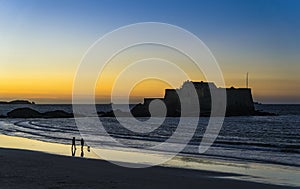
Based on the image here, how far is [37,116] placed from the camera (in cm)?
13138

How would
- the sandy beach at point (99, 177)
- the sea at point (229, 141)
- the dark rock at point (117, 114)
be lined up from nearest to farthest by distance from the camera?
the sandy beach at point (99, 177)
the sea at point (229, 141)
the dark rock at point (117, 114)

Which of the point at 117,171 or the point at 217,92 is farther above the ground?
the point at 217,92

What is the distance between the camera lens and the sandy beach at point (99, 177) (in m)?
16.6

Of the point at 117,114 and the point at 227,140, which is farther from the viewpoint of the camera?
the point at 117,114

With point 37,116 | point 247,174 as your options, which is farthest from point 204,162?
point 37,116

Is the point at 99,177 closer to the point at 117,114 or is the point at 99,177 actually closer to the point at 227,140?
the point at 227,140

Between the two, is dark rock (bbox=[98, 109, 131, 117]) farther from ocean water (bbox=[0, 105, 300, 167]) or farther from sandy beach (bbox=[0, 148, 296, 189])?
sandy beach (bbox=[0, 148, 296, 189])

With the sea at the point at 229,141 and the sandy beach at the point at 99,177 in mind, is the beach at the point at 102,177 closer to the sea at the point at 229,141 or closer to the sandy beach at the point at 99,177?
the sandy beach at the point at 99,177

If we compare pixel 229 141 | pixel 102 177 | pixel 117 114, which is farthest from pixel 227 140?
pixel 117 114

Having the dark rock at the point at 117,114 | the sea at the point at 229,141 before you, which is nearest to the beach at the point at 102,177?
the sea at the point at 229,141

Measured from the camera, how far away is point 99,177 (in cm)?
1886

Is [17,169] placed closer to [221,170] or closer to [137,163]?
[137,163]

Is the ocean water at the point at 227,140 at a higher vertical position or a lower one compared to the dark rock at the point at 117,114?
lower

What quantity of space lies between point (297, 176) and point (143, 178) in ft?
23.6
